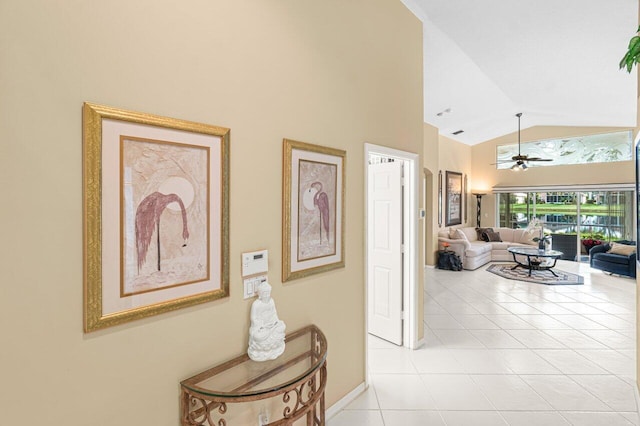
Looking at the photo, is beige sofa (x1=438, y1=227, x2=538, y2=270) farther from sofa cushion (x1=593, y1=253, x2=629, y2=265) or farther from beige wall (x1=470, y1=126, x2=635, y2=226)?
sofa cushion (x1=593, y1=253, x2=629, y2=265)

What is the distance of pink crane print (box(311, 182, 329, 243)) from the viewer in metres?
2.13

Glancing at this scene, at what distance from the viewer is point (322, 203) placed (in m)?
2.18

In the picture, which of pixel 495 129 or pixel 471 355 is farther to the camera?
pixel 495 129

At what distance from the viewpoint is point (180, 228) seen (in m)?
1.44

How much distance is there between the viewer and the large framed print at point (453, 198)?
8320mm

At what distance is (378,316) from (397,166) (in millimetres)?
1743

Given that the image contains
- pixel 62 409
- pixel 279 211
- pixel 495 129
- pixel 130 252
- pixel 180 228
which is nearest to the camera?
pixel 62 409

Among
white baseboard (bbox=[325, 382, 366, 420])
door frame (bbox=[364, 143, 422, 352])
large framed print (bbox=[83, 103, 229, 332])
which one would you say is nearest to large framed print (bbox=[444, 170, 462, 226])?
door frame (bbox=[364, 143, 422, 352])

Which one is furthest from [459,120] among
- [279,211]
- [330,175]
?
[279,211]

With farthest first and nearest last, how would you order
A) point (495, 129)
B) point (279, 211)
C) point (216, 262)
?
point (495, 129), point (279, 211), point (216, 262)

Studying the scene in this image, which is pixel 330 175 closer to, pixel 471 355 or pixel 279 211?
pixel 279 211

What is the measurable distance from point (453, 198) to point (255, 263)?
316 inches

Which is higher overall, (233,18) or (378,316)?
(233,18)

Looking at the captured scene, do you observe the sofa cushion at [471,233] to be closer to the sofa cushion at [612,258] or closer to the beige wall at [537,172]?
the beige wall at [537,172]
